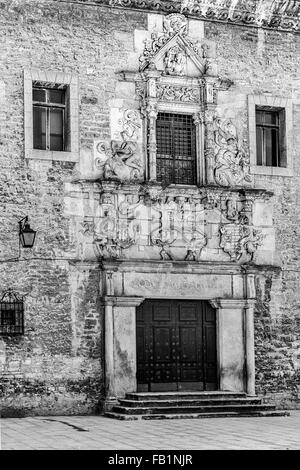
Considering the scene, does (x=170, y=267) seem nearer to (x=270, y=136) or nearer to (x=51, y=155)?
(x=51, y=155)

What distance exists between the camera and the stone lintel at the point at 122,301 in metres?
17.2

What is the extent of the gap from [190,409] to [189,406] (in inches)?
3.4

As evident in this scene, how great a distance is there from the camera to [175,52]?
727 inches

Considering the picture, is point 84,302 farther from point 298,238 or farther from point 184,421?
point 298,238

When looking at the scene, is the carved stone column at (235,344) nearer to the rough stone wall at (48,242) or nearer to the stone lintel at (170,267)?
the stone lintel at (170,267)

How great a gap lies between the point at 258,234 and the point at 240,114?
7.62ft

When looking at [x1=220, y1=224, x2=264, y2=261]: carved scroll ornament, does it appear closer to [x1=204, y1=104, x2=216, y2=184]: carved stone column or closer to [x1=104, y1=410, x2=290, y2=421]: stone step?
[x1=204, y1=104, x2=216, y2=184]: carved stone column

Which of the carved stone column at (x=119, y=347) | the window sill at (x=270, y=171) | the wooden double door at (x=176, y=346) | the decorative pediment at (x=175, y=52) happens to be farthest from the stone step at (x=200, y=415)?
the decorative pediment at (x=175, y=52)

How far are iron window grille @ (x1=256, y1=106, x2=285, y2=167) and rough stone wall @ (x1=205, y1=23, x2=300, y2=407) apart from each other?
28 cm

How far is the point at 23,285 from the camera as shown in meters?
16.7

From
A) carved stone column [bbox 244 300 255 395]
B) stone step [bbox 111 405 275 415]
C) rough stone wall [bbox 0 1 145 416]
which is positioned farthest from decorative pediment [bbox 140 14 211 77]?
stone step [bbox 111 405 275 415]

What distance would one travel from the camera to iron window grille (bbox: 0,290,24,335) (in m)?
16.5

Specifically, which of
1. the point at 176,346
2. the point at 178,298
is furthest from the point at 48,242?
the point at 176,346
